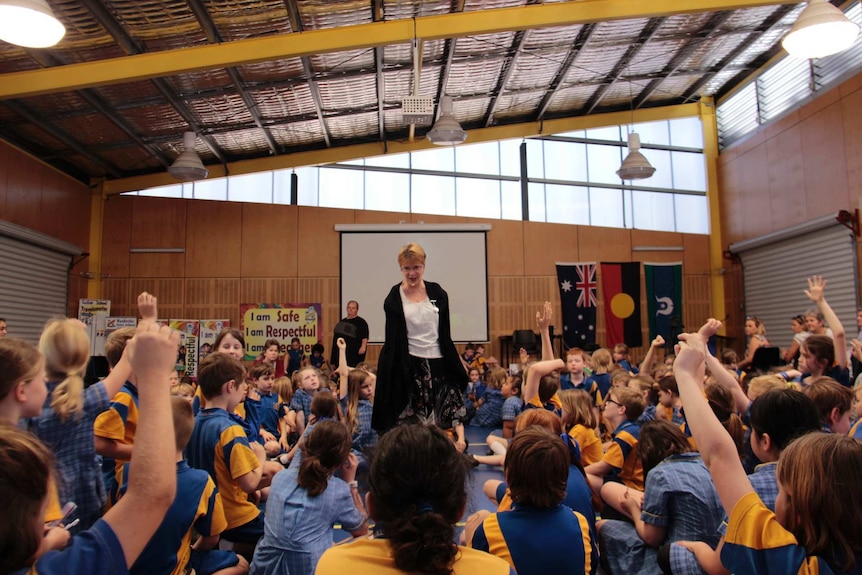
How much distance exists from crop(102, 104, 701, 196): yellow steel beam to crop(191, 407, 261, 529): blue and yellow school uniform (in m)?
10.4

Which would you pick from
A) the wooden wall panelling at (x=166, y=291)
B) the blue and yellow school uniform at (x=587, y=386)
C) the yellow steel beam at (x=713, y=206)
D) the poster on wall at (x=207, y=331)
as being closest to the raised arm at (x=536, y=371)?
the blue and yellow school uniform at (x=587, y=386)

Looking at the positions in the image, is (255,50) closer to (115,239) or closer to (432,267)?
(432,267)

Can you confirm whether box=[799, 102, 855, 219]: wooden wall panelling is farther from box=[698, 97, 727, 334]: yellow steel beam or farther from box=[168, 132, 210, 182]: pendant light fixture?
box=[168, 132, 210, 182]: pendant light fixture

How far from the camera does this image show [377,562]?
1292 millimetres

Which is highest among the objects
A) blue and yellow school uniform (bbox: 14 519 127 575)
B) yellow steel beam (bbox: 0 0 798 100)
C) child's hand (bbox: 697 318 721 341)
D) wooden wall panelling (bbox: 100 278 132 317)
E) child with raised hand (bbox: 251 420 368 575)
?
yellow steel beam (bbox: 0 0 798 100)

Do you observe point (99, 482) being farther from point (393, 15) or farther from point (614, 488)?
point (393, 15)

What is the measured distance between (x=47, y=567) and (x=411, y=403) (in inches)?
100

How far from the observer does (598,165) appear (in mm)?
13969

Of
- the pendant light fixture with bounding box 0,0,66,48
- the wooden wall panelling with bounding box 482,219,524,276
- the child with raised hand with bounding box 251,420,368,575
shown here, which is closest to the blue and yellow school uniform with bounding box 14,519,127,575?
the child with raised hand with bounding box 251,420,368,575

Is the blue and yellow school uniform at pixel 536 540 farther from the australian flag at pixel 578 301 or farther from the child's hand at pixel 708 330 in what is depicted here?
the australian flag at pixel 578 301

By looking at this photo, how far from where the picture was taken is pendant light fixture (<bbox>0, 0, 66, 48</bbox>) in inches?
183

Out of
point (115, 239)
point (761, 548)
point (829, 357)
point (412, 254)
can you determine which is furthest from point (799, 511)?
point (115, 239)

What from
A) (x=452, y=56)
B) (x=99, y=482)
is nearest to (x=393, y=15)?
(x=452, y=56)

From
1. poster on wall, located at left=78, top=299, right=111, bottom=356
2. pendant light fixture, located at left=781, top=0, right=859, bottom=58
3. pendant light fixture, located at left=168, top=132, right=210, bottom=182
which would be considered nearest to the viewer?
pendant light fixture, located at left=781, top=0, right=859, bottom=58
